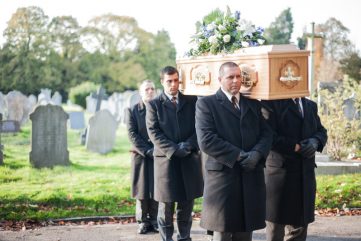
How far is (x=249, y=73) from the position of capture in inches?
181

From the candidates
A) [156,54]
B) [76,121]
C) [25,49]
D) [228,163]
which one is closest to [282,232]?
[228,163]

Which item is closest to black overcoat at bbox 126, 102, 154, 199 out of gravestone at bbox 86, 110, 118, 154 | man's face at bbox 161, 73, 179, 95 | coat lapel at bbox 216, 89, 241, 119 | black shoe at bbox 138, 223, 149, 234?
black shoe at bbox 138, 223, 149, 234

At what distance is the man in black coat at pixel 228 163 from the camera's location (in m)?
4.30

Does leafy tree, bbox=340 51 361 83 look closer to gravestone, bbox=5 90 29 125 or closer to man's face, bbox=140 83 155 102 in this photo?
gravestone, bbox=5 90 29 125

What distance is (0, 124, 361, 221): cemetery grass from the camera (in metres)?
7.70

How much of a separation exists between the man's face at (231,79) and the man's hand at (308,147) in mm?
914

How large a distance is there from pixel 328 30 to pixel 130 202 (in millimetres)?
39042

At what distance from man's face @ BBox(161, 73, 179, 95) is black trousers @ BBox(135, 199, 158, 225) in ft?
5.83

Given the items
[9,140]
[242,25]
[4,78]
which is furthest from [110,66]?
[242,25]

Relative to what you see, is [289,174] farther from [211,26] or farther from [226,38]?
[211,26]

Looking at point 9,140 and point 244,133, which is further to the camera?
point 9,140

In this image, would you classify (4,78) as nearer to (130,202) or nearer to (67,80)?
(67,80)

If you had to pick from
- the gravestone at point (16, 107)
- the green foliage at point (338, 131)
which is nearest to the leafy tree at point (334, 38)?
the gravestone at point (16, 107)

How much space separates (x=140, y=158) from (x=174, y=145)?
4.39ft
